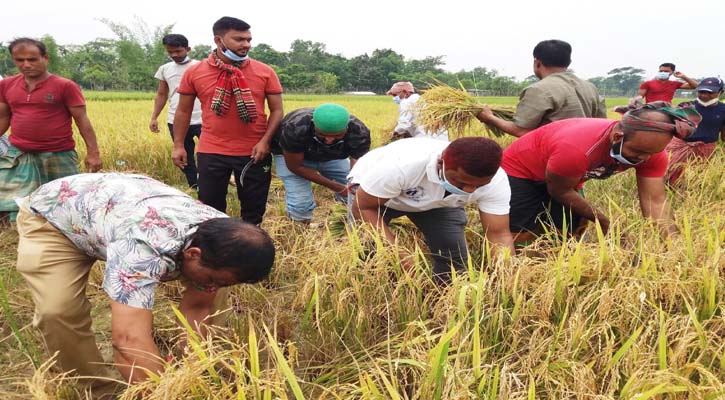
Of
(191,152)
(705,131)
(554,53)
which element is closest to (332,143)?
(554,53)

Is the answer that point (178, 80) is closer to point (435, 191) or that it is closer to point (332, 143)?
point (332, 143)

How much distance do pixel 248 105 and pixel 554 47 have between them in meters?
2.16

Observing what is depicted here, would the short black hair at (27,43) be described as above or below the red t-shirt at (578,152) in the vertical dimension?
above

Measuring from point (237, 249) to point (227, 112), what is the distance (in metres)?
1.93

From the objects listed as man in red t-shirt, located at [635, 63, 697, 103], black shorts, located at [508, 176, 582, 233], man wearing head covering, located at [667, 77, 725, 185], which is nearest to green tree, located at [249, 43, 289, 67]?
man in red t-shirt, located at [635, 63, 697, 103]

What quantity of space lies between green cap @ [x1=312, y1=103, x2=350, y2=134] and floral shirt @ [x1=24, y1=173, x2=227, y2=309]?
1233mm

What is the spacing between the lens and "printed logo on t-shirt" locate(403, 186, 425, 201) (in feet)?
7.88

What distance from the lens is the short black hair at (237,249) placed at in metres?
1.48

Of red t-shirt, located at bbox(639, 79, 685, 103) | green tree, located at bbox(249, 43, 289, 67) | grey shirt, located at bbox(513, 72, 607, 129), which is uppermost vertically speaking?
green tree, located at bbox(249, 43, 289, 67)

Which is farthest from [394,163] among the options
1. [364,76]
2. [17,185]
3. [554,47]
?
[364,76]

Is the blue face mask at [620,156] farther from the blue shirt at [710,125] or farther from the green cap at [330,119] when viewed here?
the blue shirt at [710,125]

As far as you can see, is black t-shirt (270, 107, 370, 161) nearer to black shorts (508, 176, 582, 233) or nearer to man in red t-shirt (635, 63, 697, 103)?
black shorts (508, 176, 582, 233)

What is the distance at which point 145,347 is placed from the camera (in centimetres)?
146

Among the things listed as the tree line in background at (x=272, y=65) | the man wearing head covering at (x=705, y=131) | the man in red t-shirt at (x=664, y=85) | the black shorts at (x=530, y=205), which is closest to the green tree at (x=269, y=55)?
the tree line in background at (x=272, y=65)
